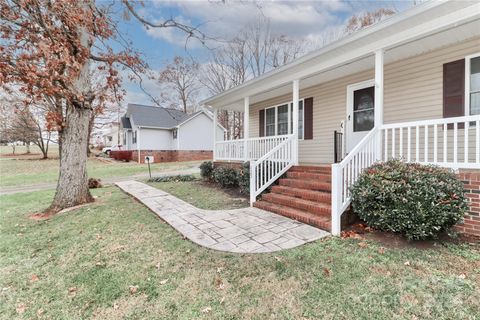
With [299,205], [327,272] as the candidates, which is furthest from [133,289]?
[299,205]

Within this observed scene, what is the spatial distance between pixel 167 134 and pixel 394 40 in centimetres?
2159

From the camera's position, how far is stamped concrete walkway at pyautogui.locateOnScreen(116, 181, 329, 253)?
3510mm

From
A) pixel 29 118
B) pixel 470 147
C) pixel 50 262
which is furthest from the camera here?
pixel 29 118

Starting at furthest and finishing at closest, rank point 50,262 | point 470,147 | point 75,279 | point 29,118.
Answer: point 29,118 → point 470,147 → point 50,262 → point 75,279

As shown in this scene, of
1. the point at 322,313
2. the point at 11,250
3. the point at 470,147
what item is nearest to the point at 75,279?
the point at 11,250

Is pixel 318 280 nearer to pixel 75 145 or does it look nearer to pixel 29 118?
pixel 75 145

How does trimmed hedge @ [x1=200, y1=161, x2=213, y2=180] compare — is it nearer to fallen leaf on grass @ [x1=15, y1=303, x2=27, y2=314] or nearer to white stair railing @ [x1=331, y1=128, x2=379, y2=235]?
white stair railing @ [x1=331, y1=128, x2=379, y2=235]

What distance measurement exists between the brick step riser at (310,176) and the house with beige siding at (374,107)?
1.0 inches

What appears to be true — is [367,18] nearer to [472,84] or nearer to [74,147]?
[472,84]

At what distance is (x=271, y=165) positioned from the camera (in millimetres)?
6211

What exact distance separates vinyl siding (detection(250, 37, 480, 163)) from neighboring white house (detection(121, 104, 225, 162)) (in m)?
16.7

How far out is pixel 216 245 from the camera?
11.5ft

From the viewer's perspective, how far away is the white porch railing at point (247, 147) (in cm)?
728

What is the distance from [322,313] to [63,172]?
22.9ft
